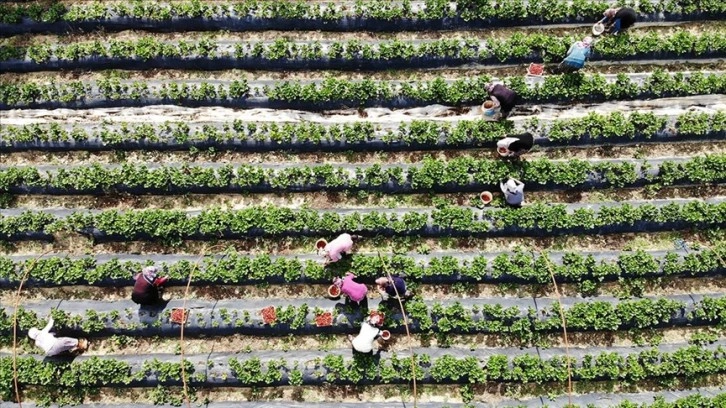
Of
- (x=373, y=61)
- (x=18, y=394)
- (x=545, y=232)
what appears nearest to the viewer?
(x=18, y=394)

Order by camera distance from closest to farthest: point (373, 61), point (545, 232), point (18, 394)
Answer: point (18, 394) → point (545, 232) → point (373, 61)

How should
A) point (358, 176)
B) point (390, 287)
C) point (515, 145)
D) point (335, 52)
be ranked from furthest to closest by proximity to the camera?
point (335, 52) < point (358, 176) < point (515, 145) < point (390, 287)

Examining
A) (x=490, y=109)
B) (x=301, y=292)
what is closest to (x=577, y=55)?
(x=490, y=109)

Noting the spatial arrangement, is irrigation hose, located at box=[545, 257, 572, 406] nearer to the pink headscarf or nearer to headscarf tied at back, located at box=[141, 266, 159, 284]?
the pink headscarf

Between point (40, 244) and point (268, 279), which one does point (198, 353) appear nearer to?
point (268, 279)

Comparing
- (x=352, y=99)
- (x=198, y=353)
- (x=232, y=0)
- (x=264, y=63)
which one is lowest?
(x=198, y=353)

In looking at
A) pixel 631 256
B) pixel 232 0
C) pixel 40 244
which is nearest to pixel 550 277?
pixel 631 256

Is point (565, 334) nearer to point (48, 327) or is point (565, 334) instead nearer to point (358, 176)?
point (358, 176)
